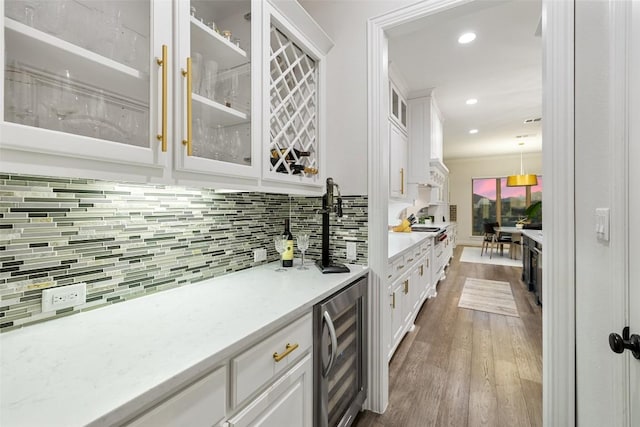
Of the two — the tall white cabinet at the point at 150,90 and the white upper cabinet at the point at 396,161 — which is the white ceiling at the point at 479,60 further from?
the tall white cabinet at the point at 150,90

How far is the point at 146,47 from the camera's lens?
90 cm

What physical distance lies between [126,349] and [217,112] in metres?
0.90

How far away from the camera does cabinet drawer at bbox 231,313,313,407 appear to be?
0.82 m

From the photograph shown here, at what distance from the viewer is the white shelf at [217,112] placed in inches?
42.6

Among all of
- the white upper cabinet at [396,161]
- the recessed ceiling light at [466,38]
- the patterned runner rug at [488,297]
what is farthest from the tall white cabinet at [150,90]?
the patterned runner rug at [488,297]

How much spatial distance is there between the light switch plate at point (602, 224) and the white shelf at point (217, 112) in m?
1.37

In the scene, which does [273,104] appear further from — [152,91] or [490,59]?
[490,59]

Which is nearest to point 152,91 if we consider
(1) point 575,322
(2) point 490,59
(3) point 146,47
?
(3) point 146,47

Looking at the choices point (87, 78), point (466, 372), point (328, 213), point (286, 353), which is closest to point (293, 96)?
point (328, 213)

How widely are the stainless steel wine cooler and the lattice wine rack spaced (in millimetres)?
727

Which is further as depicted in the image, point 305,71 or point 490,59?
point 490,59

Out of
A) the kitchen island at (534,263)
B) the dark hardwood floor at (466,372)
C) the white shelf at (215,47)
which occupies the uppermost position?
the white shelf at (215,47)

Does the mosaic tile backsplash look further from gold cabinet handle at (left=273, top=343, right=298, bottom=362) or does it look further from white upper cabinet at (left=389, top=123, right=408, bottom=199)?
white upper cabinet at (left=389, top=123, right=408, bottom=199)

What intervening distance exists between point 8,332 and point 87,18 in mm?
956
